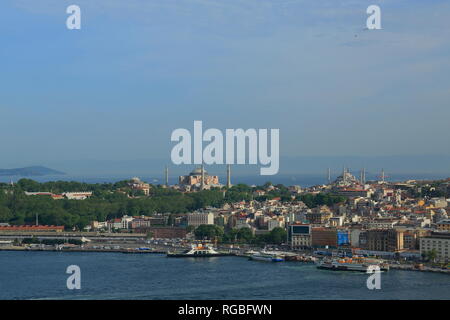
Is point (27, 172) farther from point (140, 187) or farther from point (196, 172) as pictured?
point (140, 187)

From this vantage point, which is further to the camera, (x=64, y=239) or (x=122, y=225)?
(x=122, y=225)

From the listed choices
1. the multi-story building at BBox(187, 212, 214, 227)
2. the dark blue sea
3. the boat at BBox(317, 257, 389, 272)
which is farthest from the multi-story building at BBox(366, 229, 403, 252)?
the multi-story building at BBox(187, 212, 214, 227)

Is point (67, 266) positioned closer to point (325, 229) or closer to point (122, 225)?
point (325, 229)

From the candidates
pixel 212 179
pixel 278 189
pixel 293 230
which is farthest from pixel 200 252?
pixel 212 179

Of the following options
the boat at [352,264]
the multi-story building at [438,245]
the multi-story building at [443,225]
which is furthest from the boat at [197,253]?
the multi-story building at [443,225]

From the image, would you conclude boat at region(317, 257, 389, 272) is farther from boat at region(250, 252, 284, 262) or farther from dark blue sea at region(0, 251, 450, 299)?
boat at region(250, 252, 284, 262)
